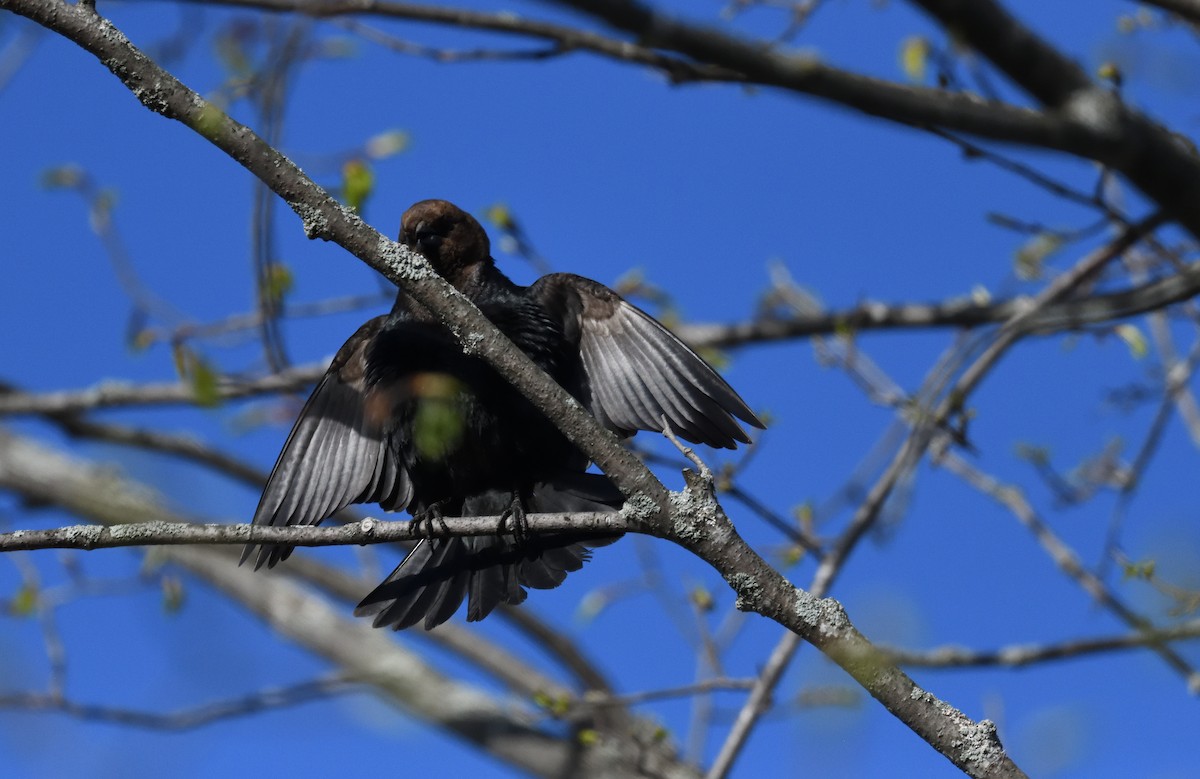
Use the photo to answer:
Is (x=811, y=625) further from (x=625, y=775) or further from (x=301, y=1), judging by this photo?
(x=625, y=775)

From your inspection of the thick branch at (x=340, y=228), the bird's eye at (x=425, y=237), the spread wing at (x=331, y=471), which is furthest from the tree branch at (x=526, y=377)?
the bird's eye at (x=425, y=237)

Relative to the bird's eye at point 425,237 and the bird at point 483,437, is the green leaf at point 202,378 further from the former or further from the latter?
the bird's eye at point 425,237

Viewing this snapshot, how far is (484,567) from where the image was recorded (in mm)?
3506

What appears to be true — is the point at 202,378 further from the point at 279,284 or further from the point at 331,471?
the point at 279,284

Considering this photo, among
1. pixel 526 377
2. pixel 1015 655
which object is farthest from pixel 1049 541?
pixel 526 377

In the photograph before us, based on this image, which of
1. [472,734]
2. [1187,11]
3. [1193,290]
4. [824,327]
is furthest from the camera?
[472,734]

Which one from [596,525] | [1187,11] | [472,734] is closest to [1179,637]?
[596,525]

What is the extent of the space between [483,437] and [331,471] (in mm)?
575

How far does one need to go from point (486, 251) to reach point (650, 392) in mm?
1244

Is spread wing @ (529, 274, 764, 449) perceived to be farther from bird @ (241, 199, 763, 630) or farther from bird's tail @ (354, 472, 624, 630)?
bird's tail @ (354, 472, 624, 630)

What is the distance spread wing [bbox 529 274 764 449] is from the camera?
333cm

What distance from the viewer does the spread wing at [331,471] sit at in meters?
3.62

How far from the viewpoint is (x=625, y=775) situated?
20.8ft

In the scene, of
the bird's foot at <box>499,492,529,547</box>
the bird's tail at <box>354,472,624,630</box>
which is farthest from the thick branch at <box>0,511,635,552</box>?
the bird's tail at <box>354,472,624,630</box>
